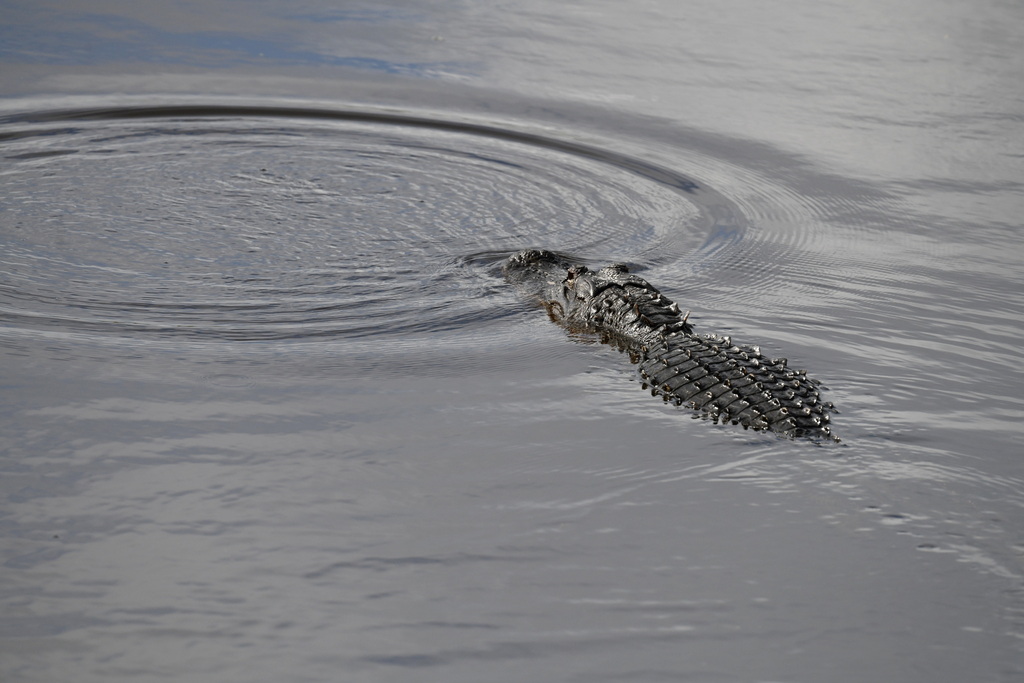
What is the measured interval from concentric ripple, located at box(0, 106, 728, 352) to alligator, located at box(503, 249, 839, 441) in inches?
13.9

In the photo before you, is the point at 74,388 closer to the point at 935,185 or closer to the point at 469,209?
the point at 469,209

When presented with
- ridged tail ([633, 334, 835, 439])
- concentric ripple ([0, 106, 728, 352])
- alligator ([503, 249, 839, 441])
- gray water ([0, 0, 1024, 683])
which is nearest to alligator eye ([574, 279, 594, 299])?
alligator ([503, 249, 839, 441])

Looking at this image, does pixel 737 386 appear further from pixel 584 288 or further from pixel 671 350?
pixel 584 288

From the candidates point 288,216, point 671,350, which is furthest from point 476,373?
point 288,216

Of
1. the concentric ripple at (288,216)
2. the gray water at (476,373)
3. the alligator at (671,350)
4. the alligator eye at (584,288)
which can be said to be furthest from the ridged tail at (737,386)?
the concentric ripple at (288,216)

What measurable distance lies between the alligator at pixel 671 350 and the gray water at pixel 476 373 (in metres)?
0.13

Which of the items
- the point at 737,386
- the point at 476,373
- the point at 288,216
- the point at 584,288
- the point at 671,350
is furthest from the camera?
the point at 288,216

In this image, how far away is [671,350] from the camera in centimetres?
465

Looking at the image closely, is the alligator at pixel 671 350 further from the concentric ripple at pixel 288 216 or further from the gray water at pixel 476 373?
the concentric ripple at pixel 288 216

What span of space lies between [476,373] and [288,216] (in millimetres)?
2157

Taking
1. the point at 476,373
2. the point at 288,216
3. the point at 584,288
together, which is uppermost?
the point at 288,216

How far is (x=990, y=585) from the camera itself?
3135 millimetres

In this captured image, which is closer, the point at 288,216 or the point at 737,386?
the point at 737,386

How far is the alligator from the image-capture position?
409 centimetres
